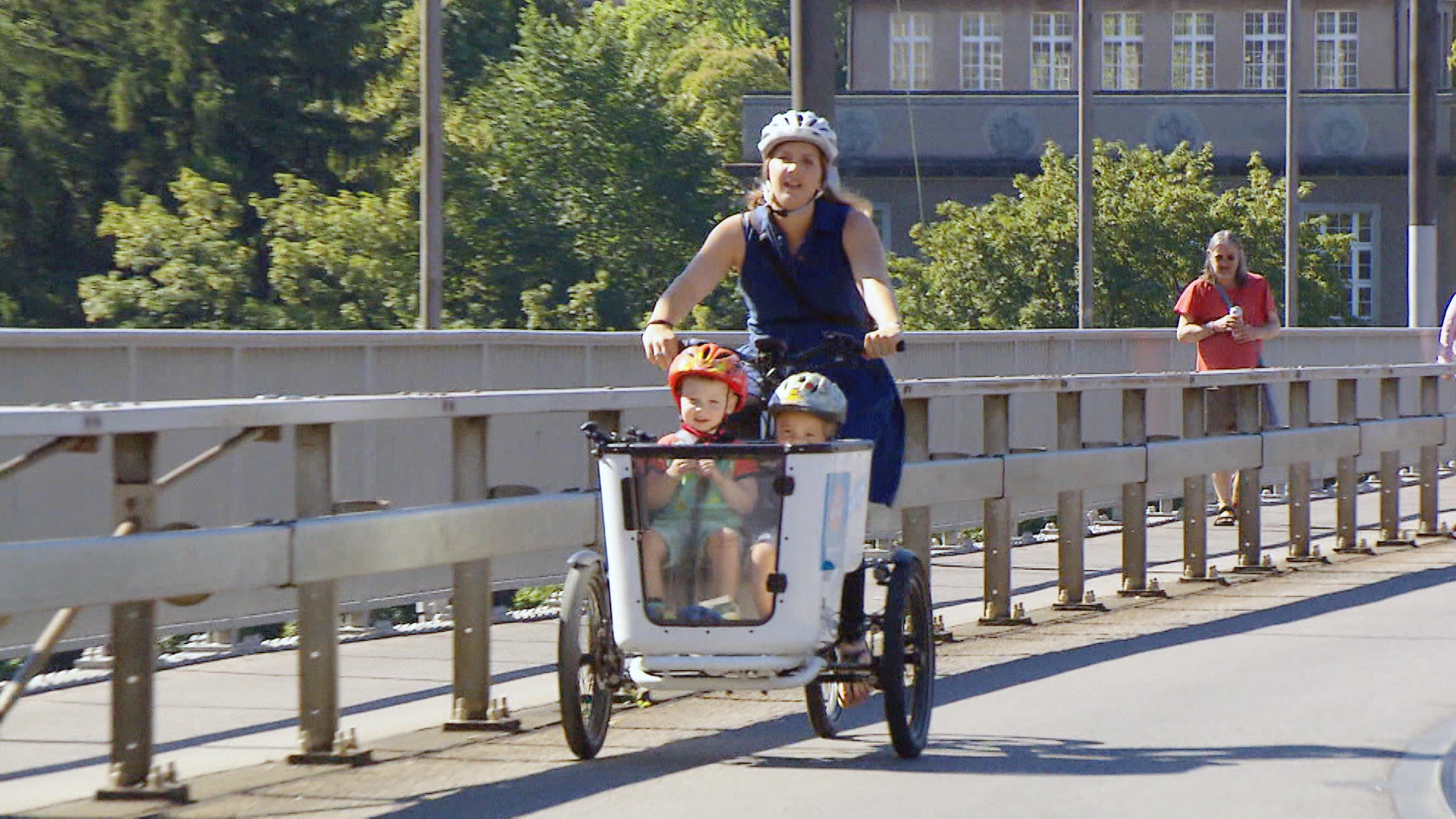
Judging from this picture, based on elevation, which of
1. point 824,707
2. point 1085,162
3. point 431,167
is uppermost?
point 1085,162

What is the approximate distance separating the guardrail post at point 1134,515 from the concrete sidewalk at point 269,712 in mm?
131

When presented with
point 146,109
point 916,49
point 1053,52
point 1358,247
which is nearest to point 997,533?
point 146,109

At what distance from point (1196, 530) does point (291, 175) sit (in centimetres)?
3567

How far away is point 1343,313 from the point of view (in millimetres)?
50281

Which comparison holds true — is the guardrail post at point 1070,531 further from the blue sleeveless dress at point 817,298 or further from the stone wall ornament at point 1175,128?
the stone wall ornament at point 1175,128

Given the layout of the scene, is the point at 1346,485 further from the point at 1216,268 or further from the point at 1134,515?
the point at 1134,515

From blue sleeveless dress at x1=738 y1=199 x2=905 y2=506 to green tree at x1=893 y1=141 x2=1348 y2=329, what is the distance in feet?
122

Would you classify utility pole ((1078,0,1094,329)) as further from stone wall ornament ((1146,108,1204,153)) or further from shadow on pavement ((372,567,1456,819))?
shadow on pavement ((372,567,1456,819))

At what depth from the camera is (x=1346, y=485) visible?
1520cm

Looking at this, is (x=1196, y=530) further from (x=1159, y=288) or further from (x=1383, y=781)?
(x=1159, y=288)

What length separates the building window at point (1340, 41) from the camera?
2591 inches

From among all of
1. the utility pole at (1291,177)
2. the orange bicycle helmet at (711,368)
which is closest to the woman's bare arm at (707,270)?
the orange bicycle helmet at (711,368)

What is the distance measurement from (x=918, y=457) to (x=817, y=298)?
270 centimetres

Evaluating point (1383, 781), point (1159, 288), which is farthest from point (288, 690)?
point (1159, 288)
